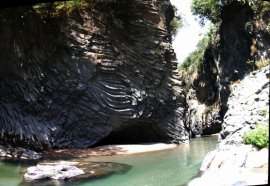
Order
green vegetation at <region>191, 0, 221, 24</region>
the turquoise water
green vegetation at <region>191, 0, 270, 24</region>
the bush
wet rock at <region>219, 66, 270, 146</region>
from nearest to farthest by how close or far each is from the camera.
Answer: the bush < the turquoise water < wet rock at <region>219, 66, 270, 146</region> < green vegetation at <region>191, 0, 270, 24</region> < green vegetation at <region>191, 0, 221, 24</region>

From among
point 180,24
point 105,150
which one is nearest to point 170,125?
point 105,150

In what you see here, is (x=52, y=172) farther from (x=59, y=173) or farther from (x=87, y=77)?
(x=87, y=77)

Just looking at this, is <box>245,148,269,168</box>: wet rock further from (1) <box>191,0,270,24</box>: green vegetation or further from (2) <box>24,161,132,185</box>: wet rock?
(1) <box>191,0,270,24</box>: green vegetation

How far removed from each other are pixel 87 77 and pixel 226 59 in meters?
8.14

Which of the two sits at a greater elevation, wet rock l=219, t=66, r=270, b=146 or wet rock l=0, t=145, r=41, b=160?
wet rock l=219, t=66, r=270, b=146

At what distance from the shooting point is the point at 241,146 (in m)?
7.98

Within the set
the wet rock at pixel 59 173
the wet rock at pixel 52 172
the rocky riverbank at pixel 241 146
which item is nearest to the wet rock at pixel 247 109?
the rocky riverbank at pixel 241 146

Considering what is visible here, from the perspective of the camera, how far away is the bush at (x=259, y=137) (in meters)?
7.36

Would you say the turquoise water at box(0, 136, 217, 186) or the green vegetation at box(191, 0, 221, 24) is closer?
the turquoise water at box(0, 136, 217, 186)

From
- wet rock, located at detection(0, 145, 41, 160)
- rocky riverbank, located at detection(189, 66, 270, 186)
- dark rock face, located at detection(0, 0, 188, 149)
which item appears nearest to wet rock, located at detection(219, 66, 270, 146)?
rocky riverbank, located at detection(189, 66, 270, 186)

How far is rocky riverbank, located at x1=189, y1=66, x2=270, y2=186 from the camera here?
6.45 metres

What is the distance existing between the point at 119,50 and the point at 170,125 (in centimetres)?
444

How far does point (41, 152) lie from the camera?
561 inches

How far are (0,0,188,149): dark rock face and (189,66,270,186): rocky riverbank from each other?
7061 millimetres
